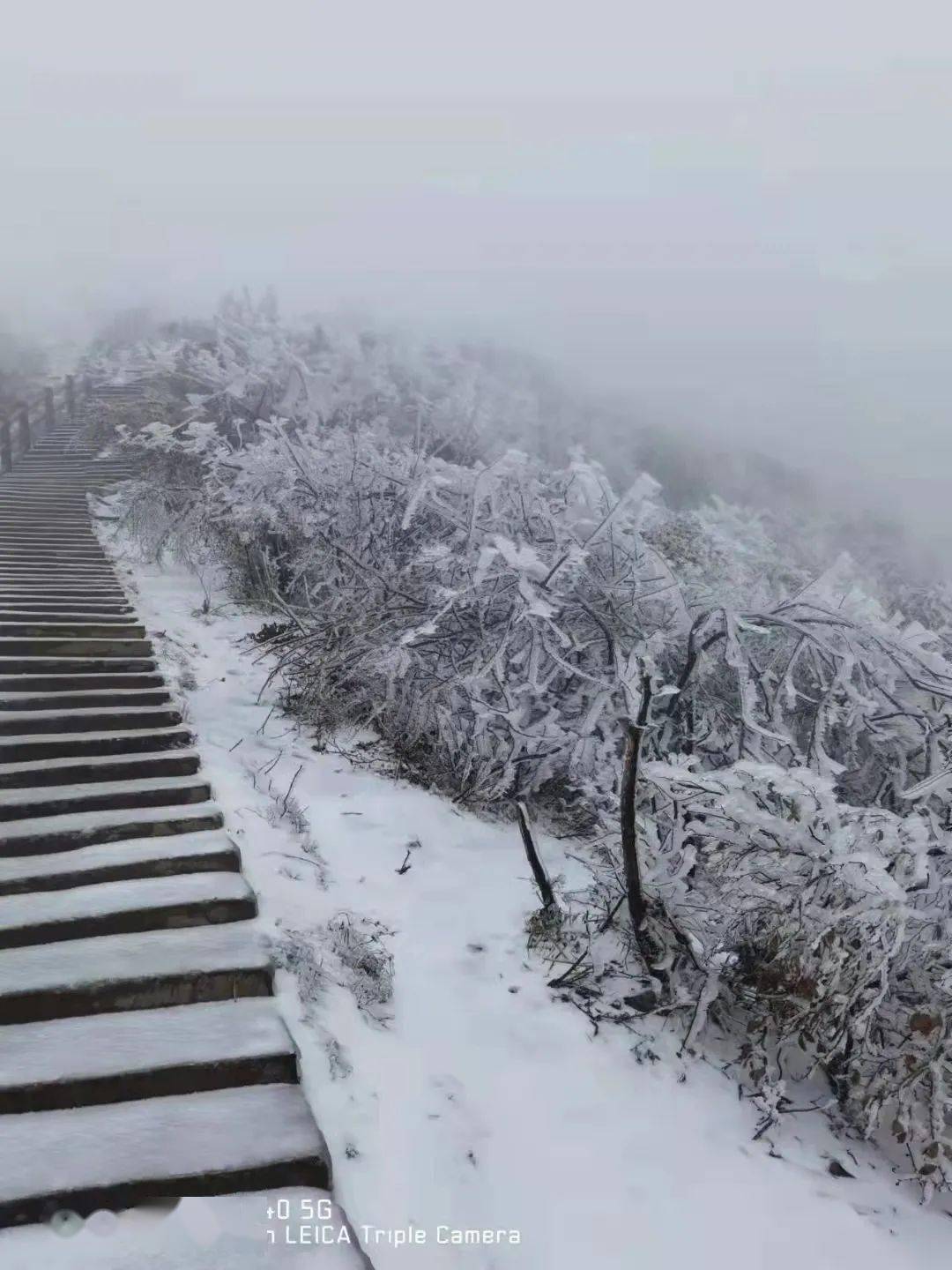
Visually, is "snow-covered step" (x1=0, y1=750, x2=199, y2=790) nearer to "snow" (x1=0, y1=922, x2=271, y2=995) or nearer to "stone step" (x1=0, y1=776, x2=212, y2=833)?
"stone step" (x1=0, y1=776, x2=212, y2=833)

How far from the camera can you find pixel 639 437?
30.0 meters

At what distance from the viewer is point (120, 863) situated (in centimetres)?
303

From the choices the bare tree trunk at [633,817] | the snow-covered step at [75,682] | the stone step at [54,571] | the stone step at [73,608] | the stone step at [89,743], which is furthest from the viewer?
the stone step at [54,571]

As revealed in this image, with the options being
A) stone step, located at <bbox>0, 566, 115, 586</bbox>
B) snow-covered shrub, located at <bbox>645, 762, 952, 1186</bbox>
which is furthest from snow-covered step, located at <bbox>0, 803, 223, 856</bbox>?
stone step, located at <bbox>0, 566, 115, 586</bbox>

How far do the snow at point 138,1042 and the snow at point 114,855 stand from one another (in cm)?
70

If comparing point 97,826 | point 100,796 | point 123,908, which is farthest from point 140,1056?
point 100,796

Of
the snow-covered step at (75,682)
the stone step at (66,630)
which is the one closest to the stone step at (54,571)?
the stone step at (66,630)

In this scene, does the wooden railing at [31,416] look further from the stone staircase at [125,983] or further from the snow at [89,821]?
the snow at [89,821]

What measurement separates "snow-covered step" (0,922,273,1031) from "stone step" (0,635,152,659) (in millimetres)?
3019

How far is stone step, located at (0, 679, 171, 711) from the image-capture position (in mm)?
4344

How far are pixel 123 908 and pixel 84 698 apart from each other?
214cm

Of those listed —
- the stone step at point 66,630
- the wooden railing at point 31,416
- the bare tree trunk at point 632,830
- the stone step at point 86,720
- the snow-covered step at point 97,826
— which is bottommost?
the wooden railing at point 31,416

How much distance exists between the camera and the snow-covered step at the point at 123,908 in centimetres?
268

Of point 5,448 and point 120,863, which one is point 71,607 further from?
point 5,448
